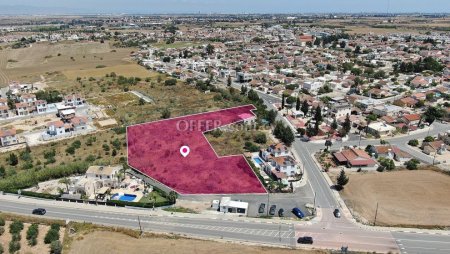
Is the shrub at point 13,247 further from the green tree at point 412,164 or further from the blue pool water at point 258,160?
the green tree at point 412,164

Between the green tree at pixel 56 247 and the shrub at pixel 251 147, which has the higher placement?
the shrub at pixel 251 147

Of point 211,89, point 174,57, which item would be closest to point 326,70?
point 211,89

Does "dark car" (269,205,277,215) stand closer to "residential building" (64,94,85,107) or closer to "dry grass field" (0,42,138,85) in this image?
"residential building" (64,94,85,107)

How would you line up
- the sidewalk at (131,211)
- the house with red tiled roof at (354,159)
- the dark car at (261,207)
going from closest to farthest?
the sidewalk at (131,211) < the dark car at (261,207) < the house with red tiled roof at (354,159)

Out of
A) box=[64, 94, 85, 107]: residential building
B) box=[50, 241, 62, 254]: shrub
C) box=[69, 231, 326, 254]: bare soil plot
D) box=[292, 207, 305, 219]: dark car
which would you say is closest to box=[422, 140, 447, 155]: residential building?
box=[292, 207, 305, 219]: dark car

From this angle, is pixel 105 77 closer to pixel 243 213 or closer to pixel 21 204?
pixel 21 204

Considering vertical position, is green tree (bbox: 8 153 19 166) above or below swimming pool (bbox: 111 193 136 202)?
above

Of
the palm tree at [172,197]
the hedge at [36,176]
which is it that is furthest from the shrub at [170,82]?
the palm tree at [172,197]
